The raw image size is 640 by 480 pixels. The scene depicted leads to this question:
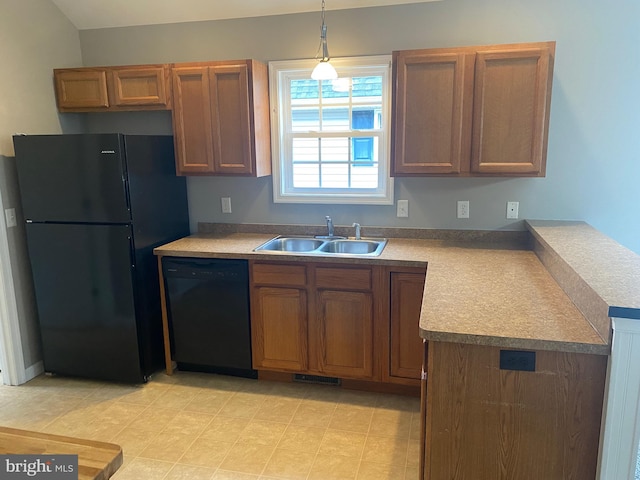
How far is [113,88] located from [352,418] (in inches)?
104

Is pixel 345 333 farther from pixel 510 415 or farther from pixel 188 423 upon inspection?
pixel 510 415

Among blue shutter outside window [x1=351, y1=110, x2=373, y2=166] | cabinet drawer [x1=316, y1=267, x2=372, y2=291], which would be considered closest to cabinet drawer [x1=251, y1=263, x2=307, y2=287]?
cabinet drawer [x1=316, y1=267, x2=372, y2=291]

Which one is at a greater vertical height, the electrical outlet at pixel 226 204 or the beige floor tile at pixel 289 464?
the electrical outlet at pixel 226 204

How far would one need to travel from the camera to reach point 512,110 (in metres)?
2.72

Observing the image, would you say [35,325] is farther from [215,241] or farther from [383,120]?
[383,120]

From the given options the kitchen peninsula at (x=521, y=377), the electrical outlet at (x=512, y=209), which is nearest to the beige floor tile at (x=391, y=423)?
the kitchen peninsula at (x=521, y=377)

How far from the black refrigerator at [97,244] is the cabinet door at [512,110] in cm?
205

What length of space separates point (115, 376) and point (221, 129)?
176 centimetres

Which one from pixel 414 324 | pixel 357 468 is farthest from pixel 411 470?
pixel 414 324

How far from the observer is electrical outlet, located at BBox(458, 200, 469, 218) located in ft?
10.5

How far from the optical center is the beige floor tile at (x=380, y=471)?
231 centimetres

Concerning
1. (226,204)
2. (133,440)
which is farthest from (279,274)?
(133,440)

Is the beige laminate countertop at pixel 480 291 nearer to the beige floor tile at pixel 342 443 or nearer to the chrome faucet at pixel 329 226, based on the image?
the chrome faucet at pixel 329 226

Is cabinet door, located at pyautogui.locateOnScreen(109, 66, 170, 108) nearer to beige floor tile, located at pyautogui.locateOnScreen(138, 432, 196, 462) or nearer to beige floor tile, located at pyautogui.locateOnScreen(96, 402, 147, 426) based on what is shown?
beige floor tile, located at pyautogui.locateOnScreen(96, 402, 147, 426)
